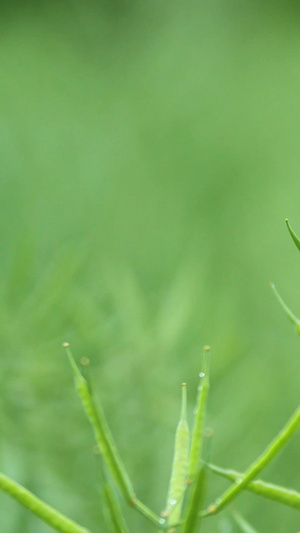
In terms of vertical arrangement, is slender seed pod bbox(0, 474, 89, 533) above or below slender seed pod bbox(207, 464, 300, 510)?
above

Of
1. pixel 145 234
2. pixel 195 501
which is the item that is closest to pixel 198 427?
pixel 195 501

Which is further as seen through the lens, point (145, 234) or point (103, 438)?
point (145, 234)

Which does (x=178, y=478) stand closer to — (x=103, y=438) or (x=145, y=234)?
(x=103, y=438)

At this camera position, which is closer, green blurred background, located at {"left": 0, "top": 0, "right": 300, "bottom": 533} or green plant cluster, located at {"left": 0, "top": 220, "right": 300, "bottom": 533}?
green plant cluster, located at {"left": 0, "top": 220, "right": 300, "bottom": 533}

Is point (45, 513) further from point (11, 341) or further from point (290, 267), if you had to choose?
point (290, 267)
